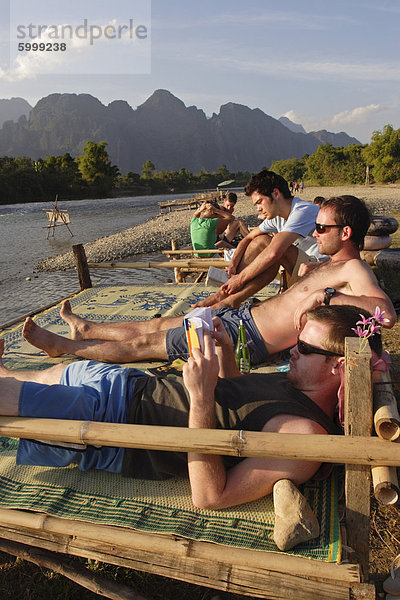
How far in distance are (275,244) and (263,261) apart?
0.83ft

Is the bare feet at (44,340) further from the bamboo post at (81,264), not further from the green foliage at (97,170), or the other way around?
the green foliage at (97,170)

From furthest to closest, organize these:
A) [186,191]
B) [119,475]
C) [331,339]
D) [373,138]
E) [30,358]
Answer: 1. [186,191]
2. [373,138]
3. [30,358]
4. [119,475]
5. [331,339]

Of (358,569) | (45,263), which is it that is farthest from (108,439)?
(45,263)

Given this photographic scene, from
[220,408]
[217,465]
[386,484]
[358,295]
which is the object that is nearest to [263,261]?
[358,295]

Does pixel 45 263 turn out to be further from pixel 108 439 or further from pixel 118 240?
pixel 108 439

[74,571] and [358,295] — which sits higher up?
[358,295]

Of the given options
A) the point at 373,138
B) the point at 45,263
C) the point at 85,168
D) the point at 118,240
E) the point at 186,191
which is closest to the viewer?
the point at 45,263

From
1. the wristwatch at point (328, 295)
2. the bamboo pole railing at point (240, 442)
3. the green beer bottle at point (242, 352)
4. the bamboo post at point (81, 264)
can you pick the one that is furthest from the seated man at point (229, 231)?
the bamboo pole railing at point (240, 442)

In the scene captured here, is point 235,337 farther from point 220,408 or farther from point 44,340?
point 44,340

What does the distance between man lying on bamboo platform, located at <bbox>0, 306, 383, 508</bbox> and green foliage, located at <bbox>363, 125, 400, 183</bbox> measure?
51544 millimetres

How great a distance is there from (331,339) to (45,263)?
16.6 meters

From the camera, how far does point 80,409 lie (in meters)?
2.07

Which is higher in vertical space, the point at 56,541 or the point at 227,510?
the point at 227,510

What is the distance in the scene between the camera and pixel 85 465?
7.23 ft
